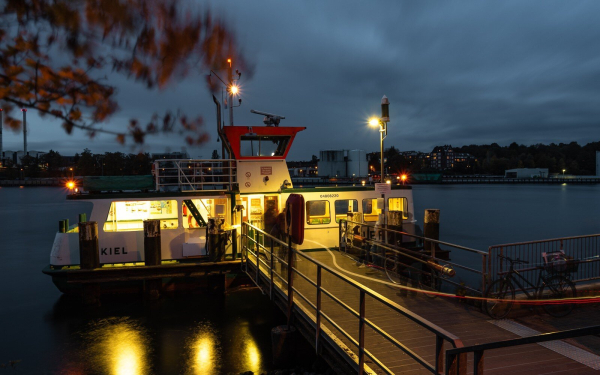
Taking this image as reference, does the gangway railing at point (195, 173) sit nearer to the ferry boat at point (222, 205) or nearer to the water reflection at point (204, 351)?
the ferry boat at point (222, 205)

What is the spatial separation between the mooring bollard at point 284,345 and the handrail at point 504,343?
4681mm

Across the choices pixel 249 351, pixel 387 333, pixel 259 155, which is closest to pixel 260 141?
pixel 259 155

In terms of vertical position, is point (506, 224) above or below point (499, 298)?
below

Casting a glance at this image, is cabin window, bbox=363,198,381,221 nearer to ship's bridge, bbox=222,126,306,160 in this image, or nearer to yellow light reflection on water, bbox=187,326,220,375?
ship's bridge, bbox=222,126,306,160

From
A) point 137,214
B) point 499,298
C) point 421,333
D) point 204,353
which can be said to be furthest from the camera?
point 137,214

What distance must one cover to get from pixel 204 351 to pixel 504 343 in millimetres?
8897

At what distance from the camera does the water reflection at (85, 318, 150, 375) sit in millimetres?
9380

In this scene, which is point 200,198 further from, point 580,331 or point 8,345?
point 580,331

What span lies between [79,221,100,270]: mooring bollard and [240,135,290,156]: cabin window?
5166mm

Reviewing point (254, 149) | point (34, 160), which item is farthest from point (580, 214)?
point (34, 160)

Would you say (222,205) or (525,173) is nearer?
(222,205)

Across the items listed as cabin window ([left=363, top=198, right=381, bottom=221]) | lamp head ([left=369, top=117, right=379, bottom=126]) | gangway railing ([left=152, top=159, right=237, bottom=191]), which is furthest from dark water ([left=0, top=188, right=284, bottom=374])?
lamp head ([left=369, top=117, right=379, bottom=126])

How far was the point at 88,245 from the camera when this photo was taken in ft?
37.1

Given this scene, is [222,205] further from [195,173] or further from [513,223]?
[513,223]
